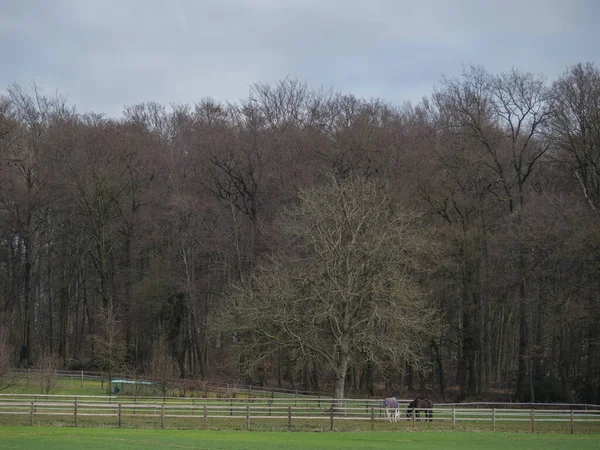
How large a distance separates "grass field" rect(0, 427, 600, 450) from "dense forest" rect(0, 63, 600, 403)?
9934 mm

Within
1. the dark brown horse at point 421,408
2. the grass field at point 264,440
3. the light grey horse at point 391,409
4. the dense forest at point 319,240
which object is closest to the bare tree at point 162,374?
the dense forest at point 319,240

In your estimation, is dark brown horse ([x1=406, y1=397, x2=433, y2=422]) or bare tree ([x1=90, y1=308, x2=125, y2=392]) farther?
bare tree ([x1=90, y1=308, x2=125, y2=392])

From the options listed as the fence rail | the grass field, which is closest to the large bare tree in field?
the fence rail

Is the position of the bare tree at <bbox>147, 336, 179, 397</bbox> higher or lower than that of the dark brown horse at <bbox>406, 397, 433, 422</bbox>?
higher

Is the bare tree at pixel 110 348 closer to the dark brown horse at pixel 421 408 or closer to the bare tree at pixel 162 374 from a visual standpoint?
the bare tree at pixel 162 374

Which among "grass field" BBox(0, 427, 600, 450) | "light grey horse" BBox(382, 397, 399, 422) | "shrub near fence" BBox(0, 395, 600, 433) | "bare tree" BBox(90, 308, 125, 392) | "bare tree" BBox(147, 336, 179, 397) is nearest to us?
"grass field" BBox(0, 427, 600, 450)

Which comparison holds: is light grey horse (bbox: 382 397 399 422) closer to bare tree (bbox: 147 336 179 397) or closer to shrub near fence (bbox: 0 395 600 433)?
shrub near fence (bbox: 0 395 600 433)

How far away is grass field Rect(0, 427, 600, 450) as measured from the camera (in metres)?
28.1

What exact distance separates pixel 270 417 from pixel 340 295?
896 cm

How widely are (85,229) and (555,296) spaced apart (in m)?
39.6

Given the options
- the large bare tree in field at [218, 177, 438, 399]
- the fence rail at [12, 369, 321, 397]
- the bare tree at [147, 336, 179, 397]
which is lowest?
the fence rail at [12, 369, 321, 397]

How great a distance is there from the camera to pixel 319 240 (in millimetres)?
49250

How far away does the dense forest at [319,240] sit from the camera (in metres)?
48.1

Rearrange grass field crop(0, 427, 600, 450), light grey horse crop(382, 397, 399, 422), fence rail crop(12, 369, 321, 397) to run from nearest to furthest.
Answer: grass field crop(0, 427, 600, 450) < light grey horse crop(382, 397, 399, 422) < fence rail crop(12, 369, 321, 397)
